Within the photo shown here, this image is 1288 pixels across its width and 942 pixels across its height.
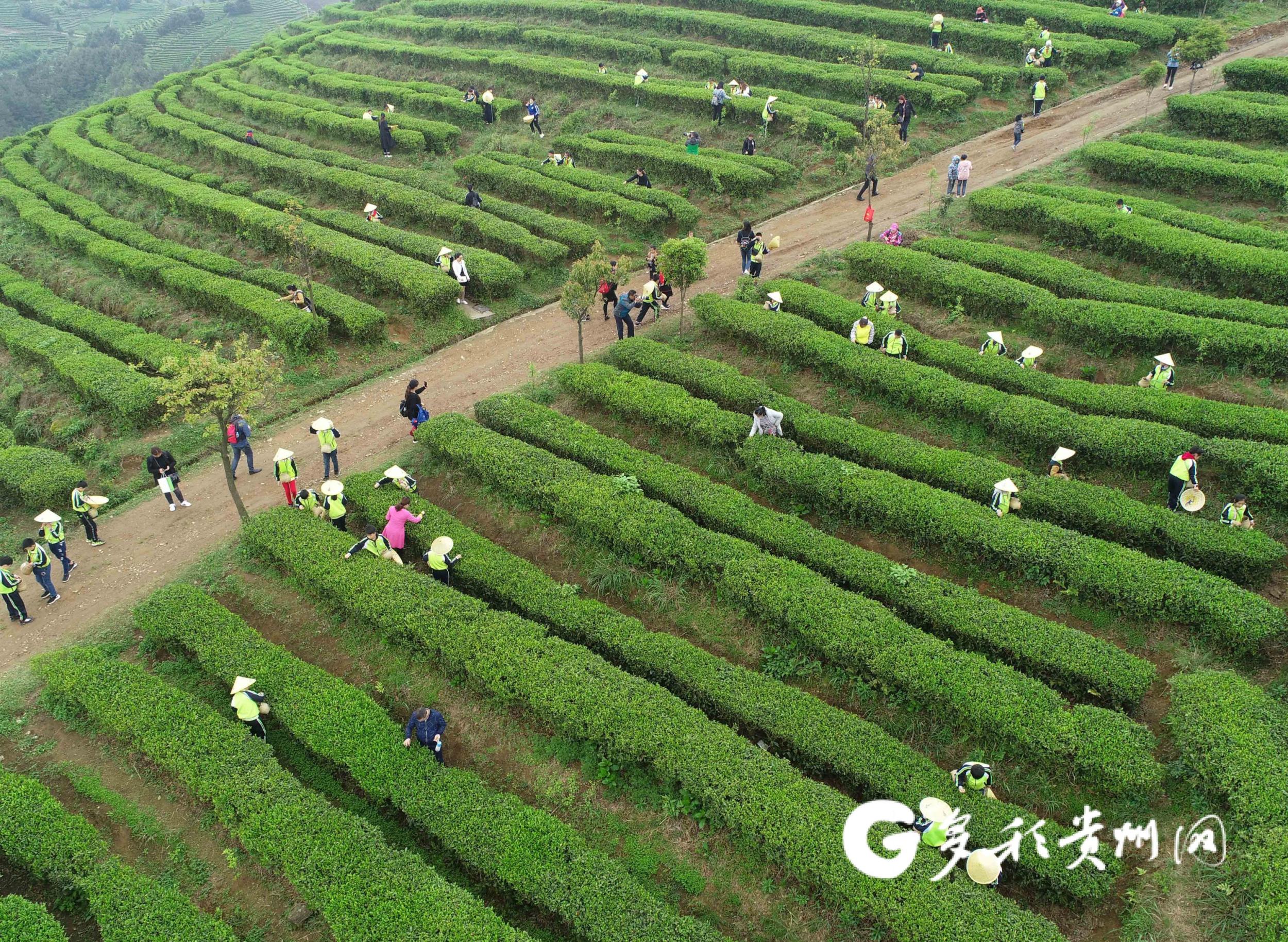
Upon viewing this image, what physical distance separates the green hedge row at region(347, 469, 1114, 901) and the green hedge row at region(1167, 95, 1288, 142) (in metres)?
26.7

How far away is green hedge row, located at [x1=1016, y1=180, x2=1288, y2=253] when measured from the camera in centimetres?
2202

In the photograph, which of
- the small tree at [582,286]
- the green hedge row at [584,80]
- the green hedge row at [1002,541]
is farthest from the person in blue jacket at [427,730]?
the green hedge row at [584,80]

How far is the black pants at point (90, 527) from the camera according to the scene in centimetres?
1806

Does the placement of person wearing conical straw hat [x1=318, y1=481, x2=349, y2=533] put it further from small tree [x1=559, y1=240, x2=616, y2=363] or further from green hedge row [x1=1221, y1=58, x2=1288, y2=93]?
green hedge row [x1=1221, y1=58, x2=1288, y2=93]

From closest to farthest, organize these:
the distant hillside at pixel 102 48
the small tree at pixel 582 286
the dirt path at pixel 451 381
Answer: the dirt path at pixel 451 381
the small tree at pixel 582 286
the distant hillside at pixel 102 48

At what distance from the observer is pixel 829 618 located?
13648mm

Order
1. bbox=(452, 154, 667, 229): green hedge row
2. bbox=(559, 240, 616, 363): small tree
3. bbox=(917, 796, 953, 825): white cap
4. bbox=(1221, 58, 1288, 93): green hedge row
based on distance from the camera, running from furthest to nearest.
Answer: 1. bbox=(1221, 58, 1288, 93): green hedge row
2. bbox=(452, 154, 667, 229): green hedge row
3. bbox=(559, 240, 616, 363): small tree
4. bbox=(917, 796, 953, 825): white cap

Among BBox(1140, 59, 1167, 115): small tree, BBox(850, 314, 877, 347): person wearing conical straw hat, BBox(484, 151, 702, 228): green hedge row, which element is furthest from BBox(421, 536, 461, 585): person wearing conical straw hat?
BBox(1140, 59, 1167, 115): small tree

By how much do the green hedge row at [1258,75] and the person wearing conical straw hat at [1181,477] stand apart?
22484 millimetres

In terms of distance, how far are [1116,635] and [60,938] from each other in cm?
1528

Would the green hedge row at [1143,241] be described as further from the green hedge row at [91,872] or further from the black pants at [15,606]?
the black pants at [15,606]

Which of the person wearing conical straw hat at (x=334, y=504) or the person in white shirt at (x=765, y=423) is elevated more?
the person in white shirt at (x=765, y=423)

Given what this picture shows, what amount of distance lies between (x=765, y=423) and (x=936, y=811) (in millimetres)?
9044

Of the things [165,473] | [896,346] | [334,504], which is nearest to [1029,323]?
[896,346]
